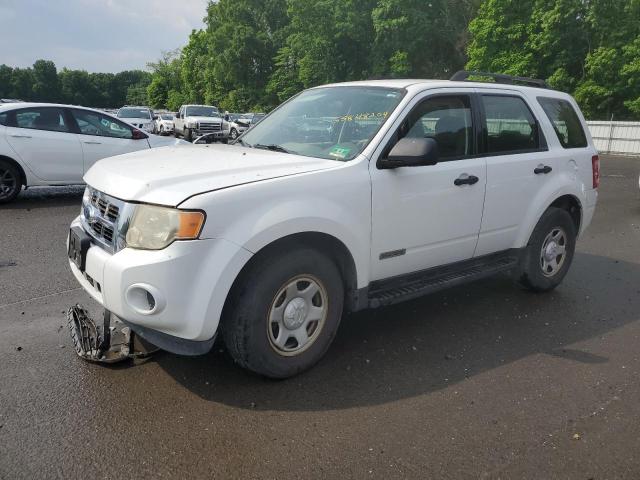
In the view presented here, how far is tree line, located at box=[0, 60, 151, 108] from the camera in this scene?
11781 cm

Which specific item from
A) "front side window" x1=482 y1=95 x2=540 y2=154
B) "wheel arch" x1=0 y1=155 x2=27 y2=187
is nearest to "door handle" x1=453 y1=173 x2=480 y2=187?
"front side window" x1=482 y1=95 x2=540 y2=154

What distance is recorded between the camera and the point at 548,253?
5.10 metres

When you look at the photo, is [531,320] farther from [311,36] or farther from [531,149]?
[311,36]

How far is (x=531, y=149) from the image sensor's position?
478cm

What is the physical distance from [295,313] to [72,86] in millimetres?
142567

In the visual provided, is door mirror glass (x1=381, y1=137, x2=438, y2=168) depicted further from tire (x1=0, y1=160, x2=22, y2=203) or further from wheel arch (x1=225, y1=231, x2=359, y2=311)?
tire (x1=0, y1=160, x2=22, y2=203)

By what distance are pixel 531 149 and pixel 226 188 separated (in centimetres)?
302

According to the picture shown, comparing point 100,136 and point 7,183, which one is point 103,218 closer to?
point 7,183

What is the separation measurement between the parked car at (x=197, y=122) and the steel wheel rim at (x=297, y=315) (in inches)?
953

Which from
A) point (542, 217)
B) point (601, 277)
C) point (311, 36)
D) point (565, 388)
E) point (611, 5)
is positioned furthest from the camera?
point (311, 36)

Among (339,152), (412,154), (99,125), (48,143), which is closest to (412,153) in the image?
(412,154)

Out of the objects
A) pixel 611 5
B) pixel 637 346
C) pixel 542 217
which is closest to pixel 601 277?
pixel 542 217

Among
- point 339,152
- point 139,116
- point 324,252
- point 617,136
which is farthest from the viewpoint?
point 139,116

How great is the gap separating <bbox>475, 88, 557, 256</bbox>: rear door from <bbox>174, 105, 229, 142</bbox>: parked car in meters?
23.1
